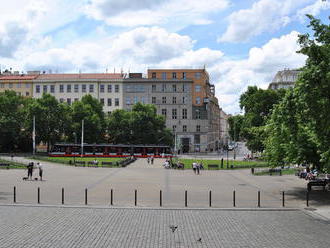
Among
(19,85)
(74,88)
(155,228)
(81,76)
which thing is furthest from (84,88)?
Answer: (155,228)

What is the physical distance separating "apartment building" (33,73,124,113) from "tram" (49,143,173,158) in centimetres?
2833

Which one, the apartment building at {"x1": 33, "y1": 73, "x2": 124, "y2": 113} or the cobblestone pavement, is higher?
the apartment building at {"x1": 33, "y1": 73, "x2": 124, "y2": 113}

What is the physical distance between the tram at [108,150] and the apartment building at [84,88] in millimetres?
28328

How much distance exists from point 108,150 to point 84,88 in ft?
109

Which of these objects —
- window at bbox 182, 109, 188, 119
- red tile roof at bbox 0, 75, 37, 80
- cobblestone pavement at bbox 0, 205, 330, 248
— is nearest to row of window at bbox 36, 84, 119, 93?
red tile roof at bbox 0, 75, 37, 80

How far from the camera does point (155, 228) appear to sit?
14938 millimetres

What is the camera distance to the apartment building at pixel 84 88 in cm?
10362

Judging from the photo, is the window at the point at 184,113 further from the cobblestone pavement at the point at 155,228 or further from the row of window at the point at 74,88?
the cobblestone pavement at the point at 155,228

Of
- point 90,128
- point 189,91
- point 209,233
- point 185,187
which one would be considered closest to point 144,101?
point 189,91

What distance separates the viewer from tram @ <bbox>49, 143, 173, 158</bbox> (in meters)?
75.4

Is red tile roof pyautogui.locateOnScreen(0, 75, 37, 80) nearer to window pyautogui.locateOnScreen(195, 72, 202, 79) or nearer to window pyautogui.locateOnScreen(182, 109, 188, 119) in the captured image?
window pyautogui.locateOnScreen(182, 109, 188, 119)

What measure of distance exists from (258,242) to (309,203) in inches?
404

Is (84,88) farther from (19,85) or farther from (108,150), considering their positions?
(108,150)

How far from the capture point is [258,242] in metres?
13.1
